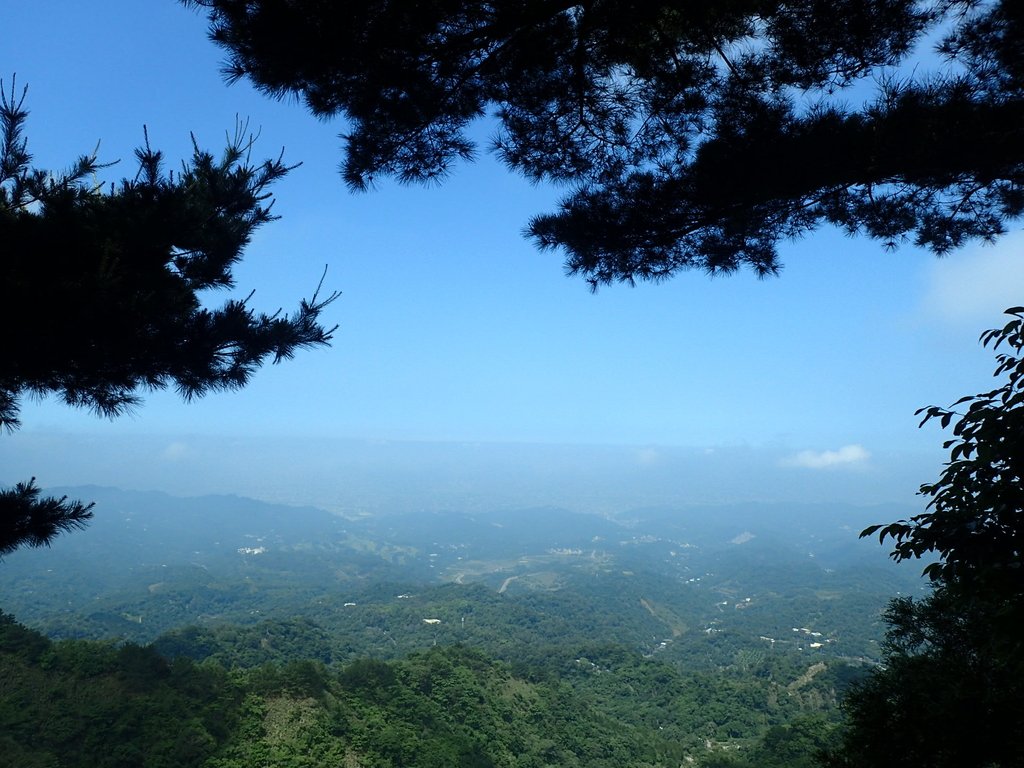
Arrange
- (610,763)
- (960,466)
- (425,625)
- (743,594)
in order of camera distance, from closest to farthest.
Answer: (960,466) → (610,763) → (425,625) → (743,594)

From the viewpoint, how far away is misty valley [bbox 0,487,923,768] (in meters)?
22.0

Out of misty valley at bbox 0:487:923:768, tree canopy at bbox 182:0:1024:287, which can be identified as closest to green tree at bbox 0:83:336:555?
tree canopy at bbox 182:0:1024:287

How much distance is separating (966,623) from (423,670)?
3369cm

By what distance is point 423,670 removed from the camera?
108 feet

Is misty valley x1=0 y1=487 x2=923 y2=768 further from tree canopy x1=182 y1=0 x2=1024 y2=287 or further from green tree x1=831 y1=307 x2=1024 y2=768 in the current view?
tree canopy x1=182 y1=0 x2=1024 y2=287

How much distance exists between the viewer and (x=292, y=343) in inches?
161

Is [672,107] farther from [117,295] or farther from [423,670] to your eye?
[423,670]

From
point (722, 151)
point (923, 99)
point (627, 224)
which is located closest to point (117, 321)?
point (627, 224)

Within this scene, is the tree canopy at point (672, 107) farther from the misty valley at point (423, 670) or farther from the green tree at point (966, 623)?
the misty valley at point (423, 670)

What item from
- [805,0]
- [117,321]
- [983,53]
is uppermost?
[805,0]

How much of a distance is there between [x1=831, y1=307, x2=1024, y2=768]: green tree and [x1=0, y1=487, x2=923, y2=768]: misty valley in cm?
80

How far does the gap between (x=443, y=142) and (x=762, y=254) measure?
7.90ft

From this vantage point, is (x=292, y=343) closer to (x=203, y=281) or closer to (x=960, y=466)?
(x=203, y=281)

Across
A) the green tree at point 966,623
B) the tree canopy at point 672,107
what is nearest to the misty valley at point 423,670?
the green tree at point 966,623
